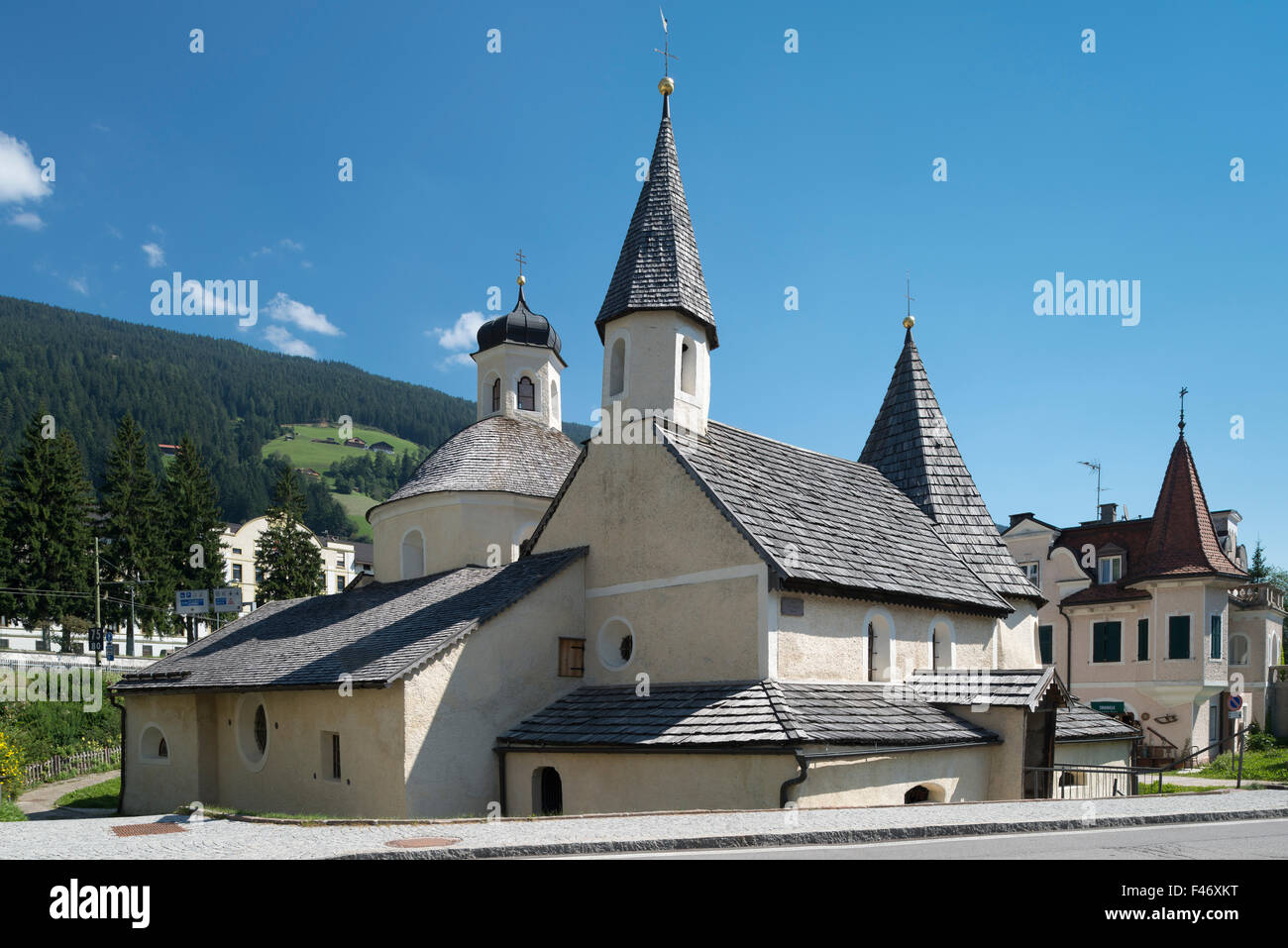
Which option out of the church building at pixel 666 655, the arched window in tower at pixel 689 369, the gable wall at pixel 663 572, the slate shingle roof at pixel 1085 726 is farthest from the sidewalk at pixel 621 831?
the arched window in tower at pixel 689 369

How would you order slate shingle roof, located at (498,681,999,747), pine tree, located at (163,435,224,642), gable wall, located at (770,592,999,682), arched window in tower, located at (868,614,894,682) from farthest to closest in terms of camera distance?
pine tree, located at (163,435,224,642)
arched window in tower, located at (868,614,894,682)
gable wall, located at (770,592,999,682)
slate shingle roof, located at (498,681,999,747)

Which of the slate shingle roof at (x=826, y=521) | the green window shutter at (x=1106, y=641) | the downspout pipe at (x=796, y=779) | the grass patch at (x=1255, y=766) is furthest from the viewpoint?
the green window shutter at (x=1106, y=641)

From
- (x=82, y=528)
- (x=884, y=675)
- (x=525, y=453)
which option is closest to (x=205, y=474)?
(x=82, y=528)

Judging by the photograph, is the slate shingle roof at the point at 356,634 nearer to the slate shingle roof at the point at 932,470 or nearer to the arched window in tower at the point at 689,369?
the arched window in tower at the point at 689,369

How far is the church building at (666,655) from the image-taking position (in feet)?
57.8

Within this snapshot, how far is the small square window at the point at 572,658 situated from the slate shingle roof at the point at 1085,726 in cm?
1135

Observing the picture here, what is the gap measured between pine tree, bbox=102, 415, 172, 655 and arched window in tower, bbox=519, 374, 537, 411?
123 feet

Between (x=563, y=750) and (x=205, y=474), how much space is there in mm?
61139

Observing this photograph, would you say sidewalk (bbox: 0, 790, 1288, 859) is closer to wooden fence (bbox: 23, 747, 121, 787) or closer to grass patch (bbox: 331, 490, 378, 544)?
wooden fence (bbox: 23, 747, 121, 787)

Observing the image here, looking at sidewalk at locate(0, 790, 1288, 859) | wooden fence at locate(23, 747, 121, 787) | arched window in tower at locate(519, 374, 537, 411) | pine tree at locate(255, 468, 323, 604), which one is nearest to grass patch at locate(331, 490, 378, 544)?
pine tree at locate(255, 468, 323, 604)

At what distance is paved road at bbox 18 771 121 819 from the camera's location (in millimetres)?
27406

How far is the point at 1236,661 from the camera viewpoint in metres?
39.4

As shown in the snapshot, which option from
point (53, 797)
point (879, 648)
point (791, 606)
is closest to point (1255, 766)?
point (879, 648)
